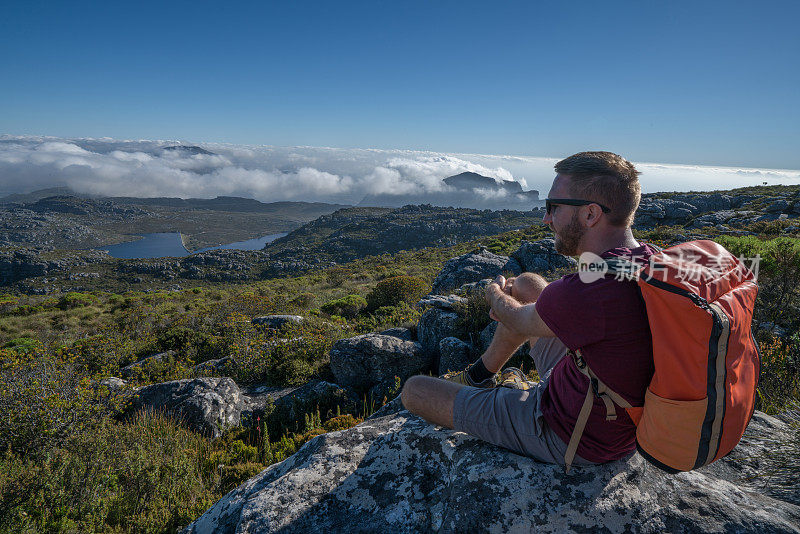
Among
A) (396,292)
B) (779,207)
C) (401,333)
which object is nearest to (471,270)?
(396,292)

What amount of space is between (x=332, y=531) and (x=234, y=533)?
578 millimetres

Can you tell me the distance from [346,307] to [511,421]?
1073 cm

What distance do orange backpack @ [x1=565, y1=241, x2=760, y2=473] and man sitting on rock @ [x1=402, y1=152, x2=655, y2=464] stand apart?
121 millimetres

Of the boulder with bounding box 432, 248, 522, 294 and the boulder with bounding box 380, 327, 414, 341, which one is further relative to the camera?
the boulder with bounding box 432, 248, 522, 294

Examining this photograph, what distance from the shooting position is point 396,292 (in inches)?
492

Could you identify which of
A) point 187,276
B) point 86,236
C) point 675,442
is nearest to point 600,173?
point 675,442

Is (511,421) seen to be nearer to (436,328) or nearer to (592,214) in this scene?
(592,214)

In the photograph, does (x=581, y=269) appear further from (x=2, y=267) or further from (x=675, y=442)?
(x=2, y=267)

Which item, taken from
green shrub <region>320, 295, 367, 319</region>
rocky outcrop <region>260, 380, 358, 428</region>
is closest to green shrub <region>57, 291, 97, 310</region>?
green shrub <region>320, 295, 367, 319</region>

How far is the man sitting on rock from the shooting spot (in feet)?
5.74

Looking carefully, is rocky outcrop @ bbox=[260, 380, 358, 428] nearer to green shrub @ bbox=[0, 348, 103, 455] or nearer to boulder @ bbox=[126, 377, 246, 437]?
boulder @ bbox=[126, 377, 246, 437]

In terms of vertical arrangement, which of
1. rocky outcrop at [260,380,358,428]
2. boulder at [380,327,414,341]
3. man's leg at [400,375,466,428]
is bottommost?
rocky outcrop at [260,380,358,428]

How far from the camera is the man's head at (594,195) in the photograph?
7.02ft

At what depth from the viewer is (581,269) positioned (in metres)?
1.97
